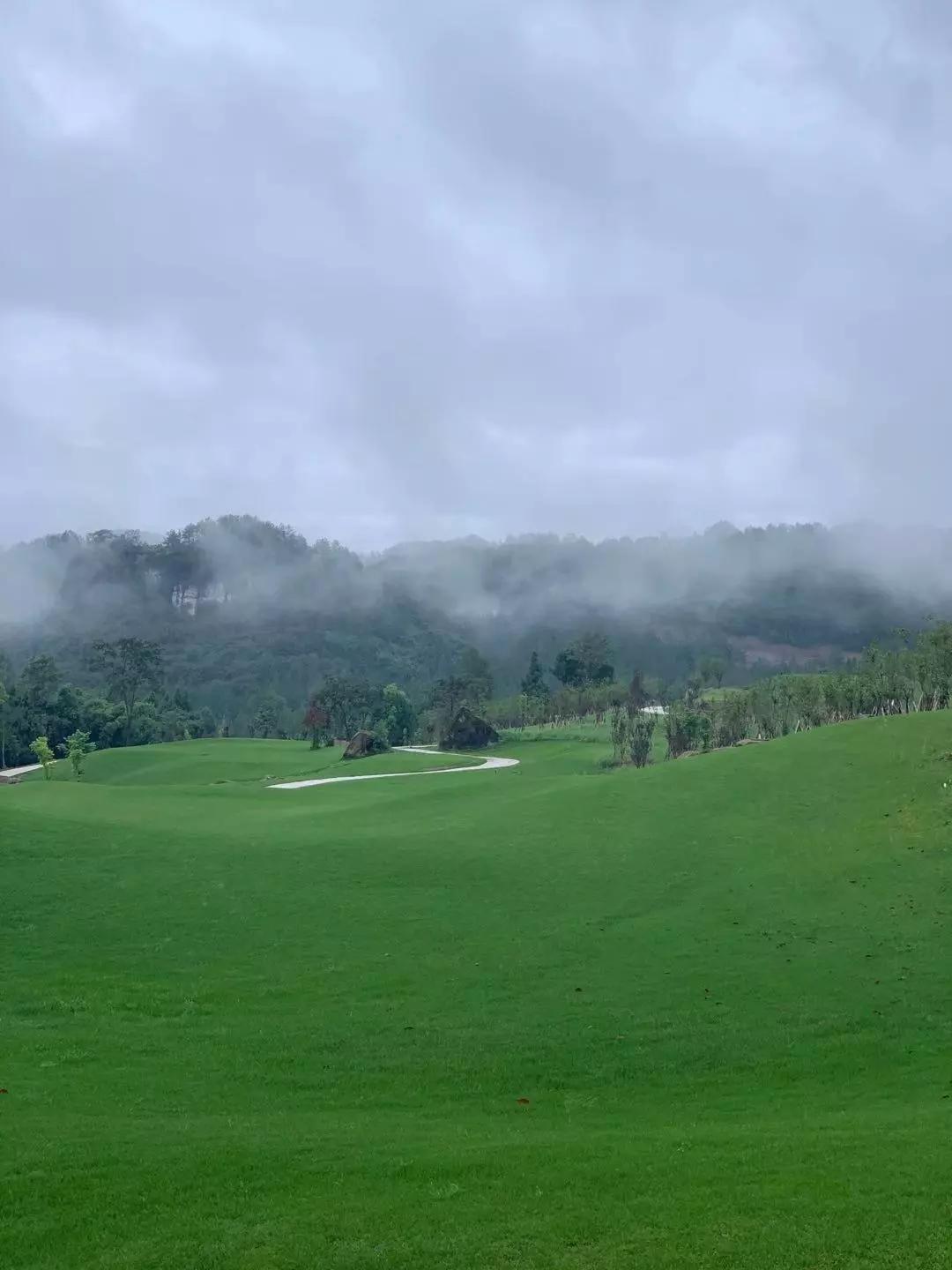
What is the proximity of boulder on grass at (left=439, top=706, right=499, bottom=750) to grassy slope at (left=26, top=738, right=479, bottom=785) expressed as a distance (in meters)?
10.6

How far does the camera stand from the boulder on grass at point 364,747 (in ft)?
287

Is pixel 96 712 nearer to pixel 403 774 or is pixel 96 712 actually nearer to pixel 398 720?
pixel 398 720

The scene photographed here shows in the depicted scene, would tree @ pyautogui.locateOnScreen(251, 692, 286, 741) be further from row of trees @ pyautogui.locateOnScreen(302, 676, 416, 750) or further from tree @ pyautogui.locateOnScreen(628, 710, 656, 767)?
tree @ pyautogui.locateOnScreen(628, 710, 656, 767)

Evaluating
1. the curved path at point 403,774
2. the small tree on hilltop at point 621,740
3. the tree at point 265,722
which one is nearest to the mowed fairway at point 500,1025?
the curved path at point 403,774

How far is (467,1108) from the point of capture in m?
16.8

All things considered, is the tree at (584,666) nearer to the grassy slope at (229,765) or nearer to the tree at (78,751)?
the grassy slope at (229,765)

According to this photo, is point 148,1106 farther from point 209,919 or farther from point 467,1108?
point 209,919

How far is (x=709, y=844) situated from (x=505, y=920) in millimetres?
9449

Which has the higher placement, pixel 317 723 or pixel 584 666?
pixel 584 666

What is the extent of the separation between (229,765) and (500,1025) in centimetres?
6946

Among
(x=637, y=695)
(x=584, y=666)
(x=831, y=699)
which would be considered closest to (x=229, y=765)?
(x=831, y=699)

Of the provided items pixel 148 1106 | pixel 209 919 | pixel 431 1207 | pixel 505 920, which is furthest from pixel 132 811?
pixel 431 1207

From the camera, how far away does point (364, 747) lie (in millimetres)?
88750

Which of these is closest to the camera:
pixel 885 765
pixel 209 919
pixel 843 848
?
pixel 209 919
